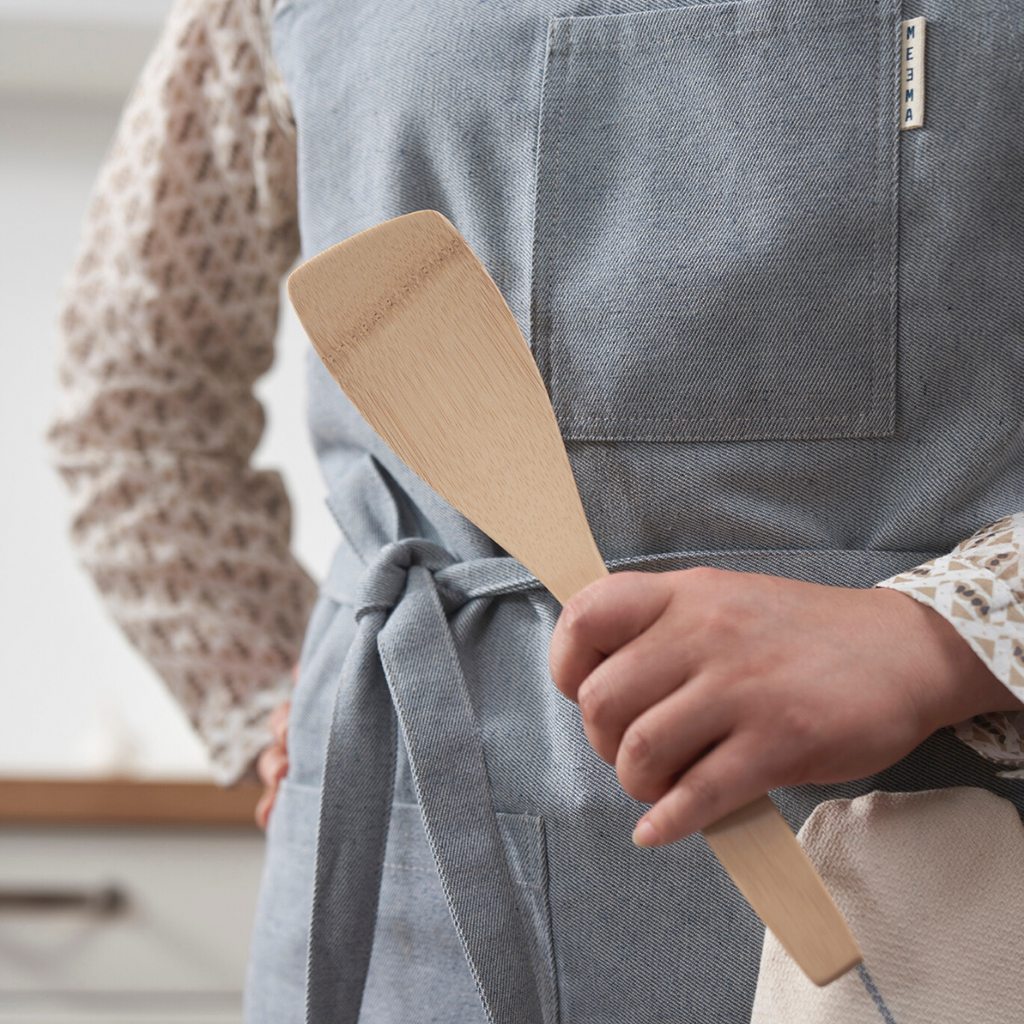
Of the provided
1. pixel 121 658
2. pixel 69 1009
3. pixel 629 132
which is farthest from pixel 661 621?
pixel 121 658

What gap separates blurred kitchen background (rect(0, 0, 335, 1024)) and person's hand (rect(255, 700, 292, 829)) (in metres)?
0.46

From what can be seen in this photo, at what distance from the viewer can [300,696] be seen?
44 cm

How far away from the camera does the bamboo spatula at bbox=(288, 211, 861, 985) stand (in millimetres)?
277

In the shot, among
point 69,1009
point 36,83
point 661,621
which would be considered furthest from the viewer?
point 36,83

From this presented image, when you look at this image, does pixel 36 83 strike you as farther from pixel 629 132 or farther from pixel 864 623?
pixel 864 623

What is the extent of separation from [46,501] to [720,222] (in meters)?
1.37

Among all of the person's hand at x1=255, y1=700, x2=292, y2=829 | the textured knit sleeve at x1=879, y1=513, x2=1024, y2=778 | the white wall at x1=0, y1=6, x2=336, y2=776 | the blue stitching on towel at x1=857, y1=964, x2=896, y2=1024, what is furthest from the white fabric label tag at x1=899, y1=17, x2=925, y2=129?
the white wall at x1=0, y1=6, x2=336, y2=776

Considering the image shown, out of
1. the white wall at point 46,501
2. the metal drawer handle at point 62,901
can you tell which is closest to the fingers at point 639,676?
the metal drawer handle at point 62,901

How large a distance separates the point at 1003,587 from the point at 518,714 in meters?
0.17

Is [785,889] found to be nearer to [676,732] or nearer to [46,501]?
[676,732]

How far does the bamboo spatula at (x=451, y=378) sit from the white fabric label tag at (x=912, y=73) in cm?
15

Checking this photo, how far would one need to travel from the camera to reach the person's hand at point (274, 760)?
19.5 inches

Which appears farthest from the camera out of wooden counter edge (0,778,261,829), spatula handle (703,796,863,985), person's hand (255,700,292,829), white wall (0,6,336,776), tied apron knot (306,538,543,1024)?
white wall (0,6,336,776)

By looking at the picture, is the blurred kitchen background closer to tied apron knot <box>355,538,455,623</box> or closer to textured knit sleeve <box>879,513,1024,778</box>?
tied apron knot <box>355,538,455,623</box>
